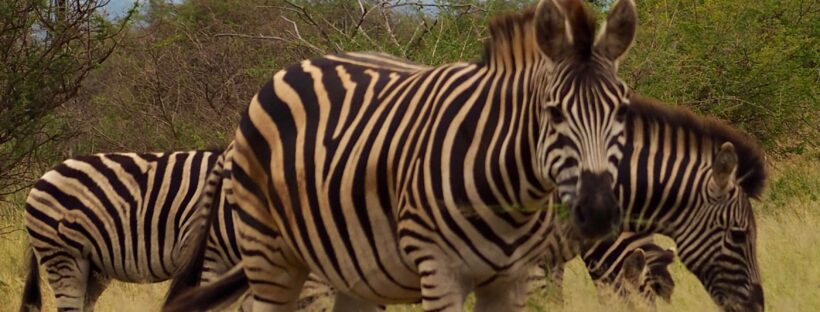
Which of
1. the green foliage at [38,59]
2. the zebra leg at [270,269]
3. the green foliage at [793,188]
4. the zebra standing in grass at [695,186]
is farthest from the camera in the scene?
the green foliage at [793,188]

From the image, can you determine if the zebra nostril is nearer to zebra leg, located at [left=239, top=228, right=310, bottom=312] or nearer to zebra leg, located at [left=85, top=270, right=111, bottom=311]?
zebra leg, located at [left=239, top=228, right=310, bottom=312]

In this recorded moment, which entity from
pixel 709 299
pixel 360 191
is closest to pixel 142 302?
pixel 709 299

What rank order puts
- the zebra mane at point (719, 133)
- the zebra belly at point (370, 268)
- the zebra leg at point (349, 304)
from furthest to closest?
the zebra mane at point (719, 133) → the zebra leg at point (349, 304) → the zebra belly at point (370, 268)

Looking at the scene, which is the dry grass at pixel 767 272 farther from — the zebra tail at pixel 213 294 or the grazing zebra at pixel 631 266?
the zebra tail at pixel 213 294

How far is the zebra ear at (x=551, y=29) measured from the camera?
3.95m

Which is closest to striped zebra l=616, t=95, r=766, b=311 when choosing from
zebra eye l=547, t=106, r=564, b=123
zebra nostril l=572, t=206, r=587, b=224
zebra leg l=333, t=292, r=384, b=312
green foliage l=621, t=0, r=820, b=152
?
zebra leg l=333, t=292, r=384, b=312

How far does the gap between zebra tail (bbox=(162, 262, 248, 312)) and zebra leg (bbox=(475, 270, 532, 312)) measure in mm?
1265

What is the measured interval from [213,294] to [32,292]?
12.0 ft

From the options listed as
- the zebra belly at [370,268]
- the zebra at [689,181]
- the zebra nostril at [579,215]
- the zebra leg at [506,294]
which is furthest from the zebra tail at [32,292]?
the zebra nostril at [579,215]

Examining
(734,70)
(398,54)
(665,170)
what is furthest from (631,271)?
(734,70)

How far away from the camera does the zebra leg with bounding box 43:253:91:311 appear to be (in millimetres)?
8258

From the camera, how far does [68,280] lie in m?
8.38

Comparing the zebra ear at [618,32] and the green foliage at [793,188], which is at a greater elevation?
the zebra ear at [618,32]

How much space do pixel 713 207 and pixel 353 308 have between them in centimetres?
206
